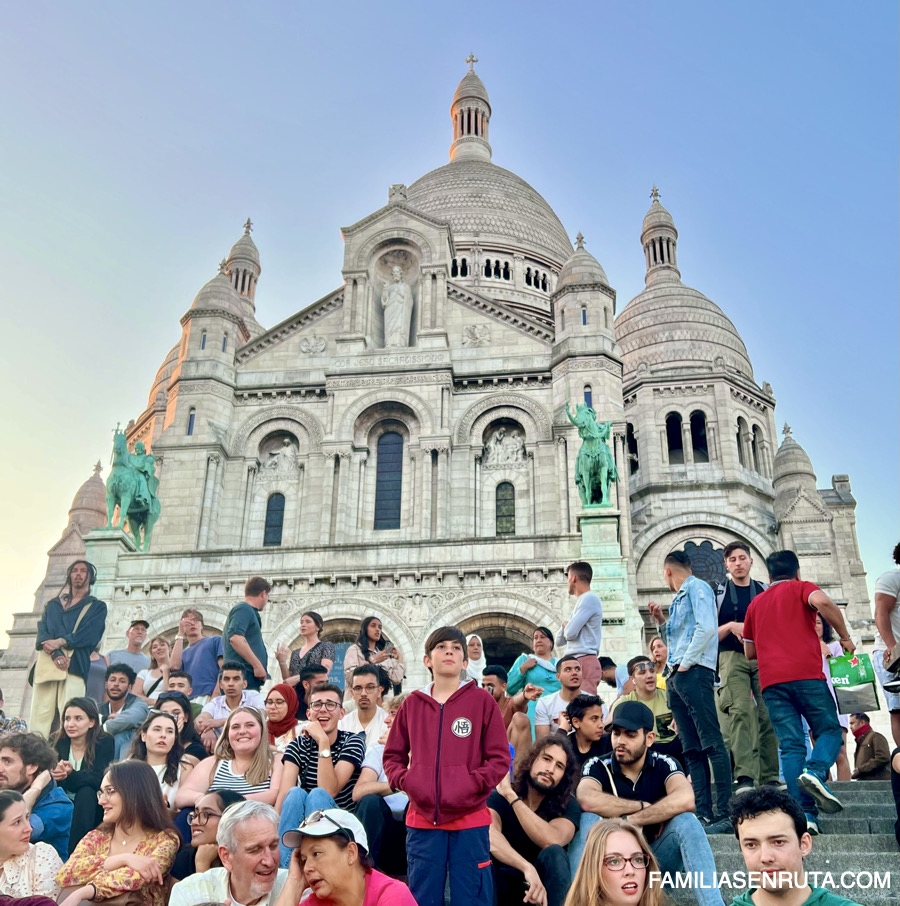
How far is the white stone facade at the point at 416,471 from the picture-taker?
2195 cm

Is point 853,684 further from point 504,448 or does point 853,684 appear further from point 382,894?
point 504,448

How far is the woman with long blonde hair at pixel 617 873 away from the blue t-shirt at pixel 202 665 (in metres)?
8.17

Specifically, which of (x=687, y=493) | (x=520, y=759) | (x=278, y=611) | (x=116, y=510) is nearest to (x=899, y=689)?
(x=520, y=759)

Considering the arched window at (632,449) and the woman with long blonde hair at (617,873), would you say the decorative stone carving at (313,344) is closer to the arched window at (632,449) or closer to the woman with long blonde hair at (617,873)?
the arched window at (632,449)

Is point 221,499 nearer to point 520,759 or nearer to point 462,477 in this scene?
point 462,477

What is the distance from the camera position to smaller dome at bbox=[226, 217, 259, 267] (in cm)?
4797

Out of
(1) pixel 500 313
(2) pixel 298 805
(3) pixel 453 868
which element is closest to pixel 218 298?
(1) pixel 500 313

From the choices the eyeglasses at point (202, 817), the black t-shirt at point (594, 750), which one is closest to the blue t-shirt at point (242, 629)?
the eyeglasses at point (202, 817)

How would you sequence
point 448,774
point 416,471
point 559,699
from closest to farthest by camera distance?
point 448,774 < point 559,699 < point 416,471

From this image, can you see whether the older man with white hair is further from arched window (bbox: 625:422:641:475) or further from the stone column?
arched window (bbox: 625:422:641:475)

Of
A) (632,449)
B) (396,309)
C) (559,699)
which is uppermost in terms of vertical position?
(396,309)

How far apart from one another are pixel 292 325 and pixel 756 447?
18.4 meters

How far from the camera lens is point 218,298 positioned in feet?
103

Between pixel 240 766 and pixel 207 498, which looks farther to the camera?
pixel 207 498
